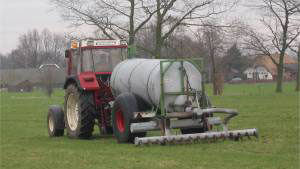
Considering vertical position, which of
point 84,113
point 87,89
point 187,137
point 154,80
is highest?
point 154,80

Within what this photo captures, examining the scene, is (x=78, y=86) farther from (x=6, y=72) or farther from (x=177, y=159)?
(x=6, y=72)

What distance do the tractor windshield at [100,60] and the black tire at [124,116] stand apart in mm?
2686

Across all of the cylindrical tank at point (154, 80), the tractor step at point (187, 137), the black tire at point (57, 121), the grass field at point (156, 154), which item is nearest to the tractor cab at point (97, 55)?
the black tire at point (57, 121)

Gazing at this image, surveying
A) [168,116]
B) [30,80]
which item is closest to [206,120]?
[168,116]

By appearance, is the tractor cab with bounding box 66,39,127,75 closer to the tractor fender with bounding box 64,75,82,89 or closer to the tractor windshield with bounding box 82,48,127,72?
the tractor windshield with bounding box 82,48,127,72

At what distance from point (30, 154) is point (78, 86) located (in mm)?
3905

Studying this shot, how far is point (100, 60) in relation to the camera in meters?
16.9

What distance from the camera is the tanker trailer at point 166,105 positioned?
13.4 meters

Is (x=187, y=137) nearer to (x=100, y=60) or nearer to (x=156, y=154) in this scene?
(x=156, y=154)

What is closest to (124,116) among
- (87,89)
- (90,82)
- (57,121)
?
(87,89)

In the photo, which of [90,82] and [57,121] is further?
[57,121]

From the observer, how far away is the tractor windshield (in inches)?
661

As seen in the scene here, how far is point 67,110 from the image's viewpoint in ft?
55.5

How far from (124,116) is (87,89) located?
77.3 inches
